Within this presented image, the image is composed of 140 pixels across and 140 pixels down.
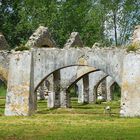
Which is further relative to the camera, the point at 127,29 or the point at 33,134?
the point at 127,29

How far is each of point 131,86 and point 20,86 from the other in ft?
19.0

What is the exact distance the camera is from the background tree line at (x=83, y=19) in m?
55.0

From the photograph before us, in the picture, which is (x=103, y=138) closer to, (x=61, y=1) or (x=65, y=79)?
(x=65, y=79)

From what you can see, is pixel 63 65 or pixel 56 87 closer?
pixel 63 65

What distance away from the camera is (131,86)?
25.9 meters

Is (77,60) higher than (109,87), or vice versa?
(77,60)

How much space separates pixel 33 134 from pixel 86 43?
3870 cm

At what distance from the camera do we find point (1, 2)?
203 feet

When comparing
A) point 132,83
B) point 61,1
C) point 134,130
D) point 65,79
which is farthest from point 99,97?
point 134,130

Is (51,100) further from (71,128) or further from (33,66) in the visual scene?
(71,128)

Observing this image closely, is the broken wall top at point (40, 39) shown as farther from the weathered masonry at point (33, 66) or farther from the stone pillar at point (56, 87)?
the weathered masonry at point (33, 66)

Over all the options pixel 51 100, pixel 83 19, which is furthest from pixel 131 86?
pixel 83 19

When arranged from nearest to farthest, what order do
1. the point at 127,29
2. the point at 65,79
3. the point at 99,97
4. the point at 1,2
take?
the point at 65,79 < the point at 99,97 < the point at 127,29 < the point at 1,2

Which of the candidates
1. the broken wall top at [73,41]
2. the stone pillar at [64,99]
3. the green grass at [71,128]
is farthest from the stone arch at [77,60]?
the broken wall top at [73,41]
